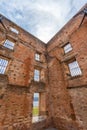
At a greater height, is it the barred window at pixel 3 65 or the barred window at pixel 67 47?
the barred window at pixel 67 47

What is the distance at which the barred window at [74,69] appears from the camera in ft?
24.4

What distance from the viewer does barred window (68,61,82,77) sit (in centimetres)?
743

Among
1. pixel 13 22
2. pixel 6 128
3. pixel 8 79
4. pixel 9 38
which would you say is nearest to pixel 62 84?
pixel 8 79

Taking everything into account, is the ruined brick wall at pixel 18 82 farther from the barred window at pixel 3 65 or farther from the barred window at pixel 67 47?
the barred window at pixel 67 47

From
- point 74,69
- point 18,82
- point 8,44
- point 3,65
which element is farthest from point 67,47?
point 3,65

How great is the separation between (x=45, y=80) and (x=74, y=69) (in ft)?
10.9

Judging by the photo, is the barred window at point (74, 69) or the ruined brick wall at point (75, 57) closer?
the ruined brick wall at point (75, 57)

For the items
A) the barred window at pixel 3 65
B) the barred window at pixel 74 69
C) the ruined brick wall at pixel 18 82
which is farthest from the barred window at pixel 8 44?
the barred window at pixel 74 69

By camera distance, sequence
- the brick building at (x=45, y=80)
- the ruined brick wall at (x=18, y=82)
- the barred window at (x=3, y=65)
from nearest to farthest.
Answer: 1. the ruined brick wall at (x=18, y=82)
2. the brick building at (x=45, y=80)
3. the barred window at (x=3, y=65)

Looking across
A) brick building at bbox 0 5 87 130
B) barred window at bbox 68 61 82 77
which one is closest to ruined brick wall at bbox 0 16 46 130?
brick building at bbox 0 5 87 130

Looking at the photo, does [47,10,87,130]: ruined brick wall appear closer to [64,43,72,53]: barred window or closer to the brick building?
the brick building

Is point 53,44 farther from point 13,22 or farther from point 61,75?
point 13,22

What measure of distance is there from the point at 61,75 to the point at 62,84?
932 millimetres

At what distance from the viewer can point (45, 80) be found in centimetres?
935
